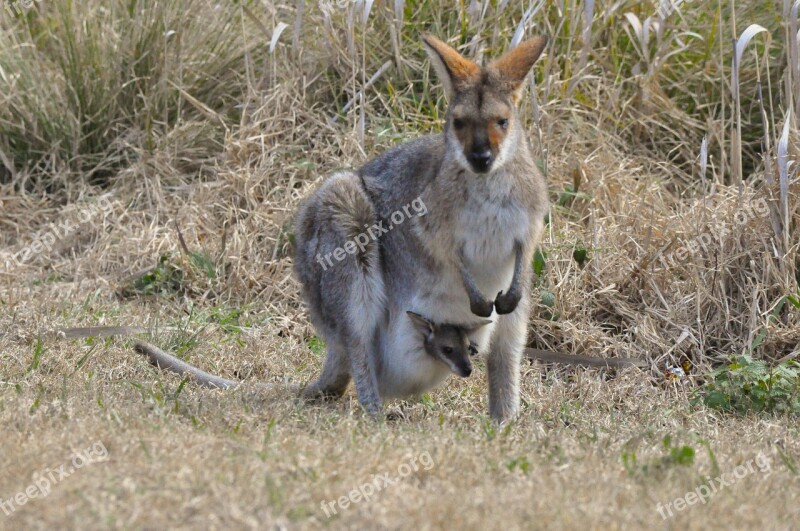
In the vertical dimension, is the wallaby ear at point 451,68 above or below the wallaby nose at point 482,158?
above

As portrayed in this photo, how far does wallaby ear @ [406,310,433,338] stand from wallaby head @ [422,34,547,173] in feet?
2.35

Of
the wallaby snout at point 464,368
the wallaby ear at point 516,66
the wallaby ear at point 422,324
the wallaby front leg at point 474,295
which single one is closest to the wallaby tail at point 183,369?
the wallaby ear at point 422,324

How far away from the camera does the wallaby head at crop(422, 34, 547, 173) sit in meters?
4.44

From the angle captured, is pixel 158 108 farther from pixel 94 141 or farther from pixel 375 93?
pixel 375 93

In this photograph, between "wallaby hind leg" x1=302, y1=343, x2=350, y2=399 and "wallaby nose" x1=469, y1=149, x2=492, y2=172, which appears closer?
"wallaby nose" x1=469, y1=149, x2=492, y2=172

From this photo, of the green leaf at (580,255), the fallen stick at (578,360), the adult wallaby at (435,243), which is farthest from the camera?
the green leaf at (580,255)

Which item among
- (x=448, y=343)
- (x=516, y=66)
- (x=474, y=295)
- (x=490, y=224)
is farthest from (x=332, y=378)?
(x=516, y=66)

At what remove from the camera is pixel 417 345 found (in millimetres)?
4867

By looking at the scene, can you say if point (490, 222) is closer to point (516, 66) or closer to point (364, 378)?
point (516, 66)

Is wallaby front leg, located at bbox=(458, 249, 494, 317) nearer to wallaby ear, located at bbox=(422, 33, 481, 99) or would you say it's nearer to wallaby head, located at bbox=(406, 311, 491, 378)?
wallaby head, located at bbox=(406, 311, 491, 378)

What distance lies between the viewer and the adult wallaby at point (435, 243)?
461 centimetres

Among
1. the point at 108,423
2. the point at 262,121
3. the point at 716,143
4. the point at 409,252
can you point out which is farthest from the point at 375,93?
the point at 108,423

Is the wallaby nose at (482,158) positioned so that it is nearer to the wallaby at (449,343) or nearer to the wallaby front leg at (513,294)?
the wallaby front leg at (513,294)

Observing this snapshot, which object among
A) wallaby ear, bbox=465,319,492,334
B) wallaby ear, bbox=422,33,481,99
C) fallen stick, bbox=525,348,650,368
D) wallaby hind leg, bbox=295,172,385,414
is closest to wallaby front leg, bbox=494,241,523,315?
wallaby ear, bbox=465,319,492,334
